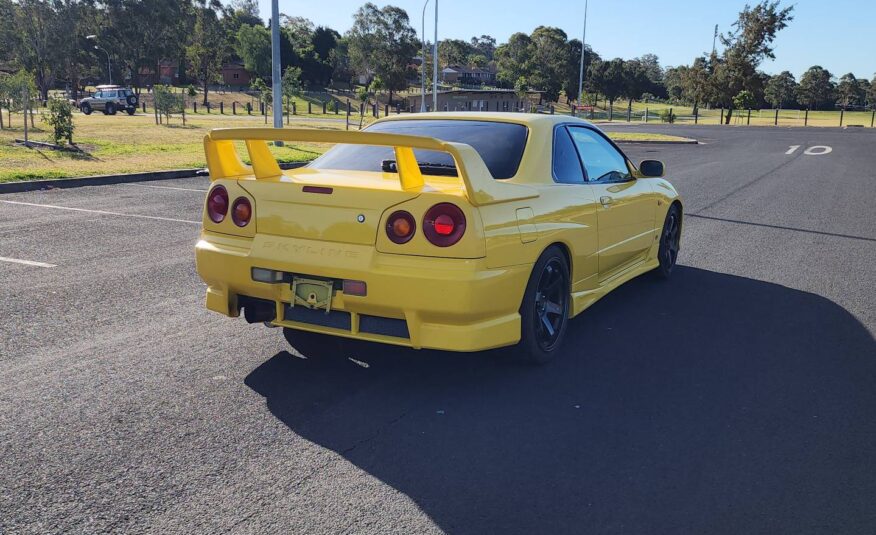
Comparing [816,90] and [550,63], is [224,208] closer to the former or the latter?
[550,63]

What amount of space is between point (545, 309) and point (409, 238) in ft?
3.70

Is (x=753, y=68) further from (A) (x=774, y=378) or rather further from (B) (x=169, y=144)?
(A) (x=774, y=378)

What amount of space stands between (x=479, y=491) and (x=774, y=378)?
2236 mm

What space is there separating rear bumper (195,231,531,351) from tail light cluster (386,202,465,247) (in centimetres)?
10

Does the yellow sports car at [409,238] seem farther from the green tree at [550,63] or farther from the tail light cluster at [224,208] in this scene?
the green tree at [550,63]

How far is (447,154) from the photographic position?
4617 mm

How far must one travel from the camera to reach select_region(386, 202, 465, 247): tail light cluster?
143 inches

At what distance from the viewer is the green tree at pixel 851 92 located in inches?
3912

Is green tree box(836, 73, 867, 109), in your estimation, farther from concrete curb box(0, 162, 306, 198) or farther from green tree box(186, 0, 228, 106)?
concrete curb box(0, 162, 306, 198)

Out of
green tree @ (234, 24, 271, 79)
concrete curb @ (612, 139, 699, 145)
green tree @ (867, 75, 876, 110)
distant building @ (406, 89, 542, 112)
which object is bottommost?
concrete curb @ (612, 139, 699, 145)

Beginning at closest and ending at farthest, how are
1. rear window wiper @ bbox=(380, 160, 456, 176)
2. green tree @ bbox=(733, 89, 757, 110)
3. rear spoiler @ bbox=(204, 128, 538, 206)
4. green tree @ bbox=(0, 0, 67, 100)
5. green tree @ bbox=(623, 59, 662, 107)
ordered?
rear spoiler @ bbox=(204, 128, 538, 206)
rear window wiper @ bbox=(380, 160, 456, 176)
green tree @ bbox=(733, 89, 757, 110)
green tree @ bbox=(0, 0, 67, 100)
green tree @ bbox=(623, 59, 662, 107)

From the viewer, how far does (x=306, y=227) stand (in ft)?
12.6

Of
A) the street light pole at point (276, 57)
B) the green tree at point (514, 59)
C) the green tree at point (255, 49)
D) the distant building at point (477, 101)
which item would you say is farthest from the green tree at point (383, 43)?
the street light pole at point (276, 57)

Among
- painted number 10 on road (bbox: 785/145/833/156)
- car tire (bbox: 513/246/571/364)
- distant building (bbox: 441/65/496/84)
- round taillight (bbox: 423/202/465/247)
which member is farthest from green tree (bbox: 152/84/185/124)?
distant building (bbox: 441/65/496/84)
